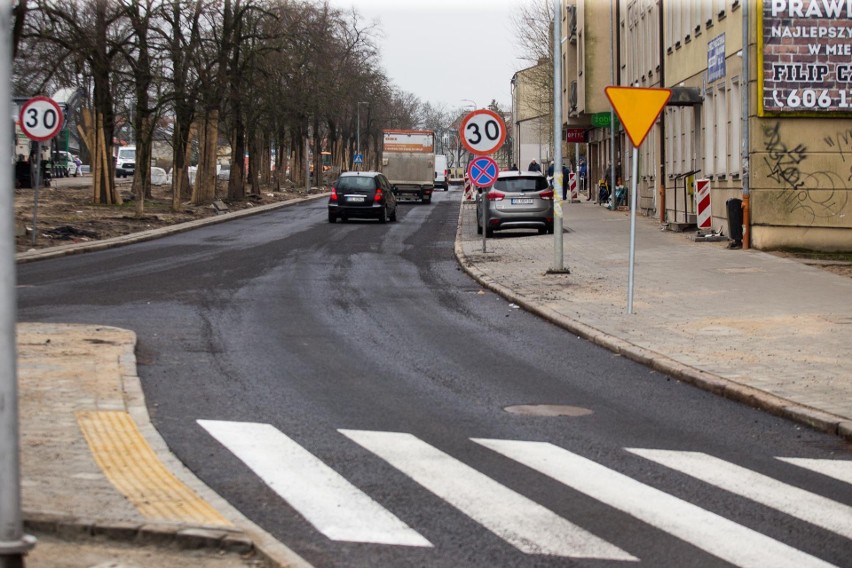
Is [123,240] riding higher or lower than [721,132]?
lower

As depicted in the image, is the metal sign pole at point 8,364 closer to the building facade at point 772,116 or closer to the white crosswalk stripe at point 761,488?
Answer: the white crosswalk stripe at point 761,488

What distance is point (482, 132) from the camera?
24297 mm

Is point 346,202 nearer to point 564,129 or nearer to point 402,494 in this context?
point 564,129

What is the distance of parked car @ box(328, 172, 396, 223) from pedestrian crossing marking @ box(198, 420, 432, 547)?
32.5m

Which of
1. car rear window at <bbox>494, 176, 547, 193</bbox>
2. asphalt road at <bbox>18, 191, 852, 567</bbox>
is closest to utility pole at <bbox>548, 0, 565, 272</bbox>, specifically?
asphalt road at <bbox>18, 191, 852, 567</bbox>

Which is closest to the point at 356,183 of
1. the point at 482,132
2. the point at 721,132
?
the point at 721,132

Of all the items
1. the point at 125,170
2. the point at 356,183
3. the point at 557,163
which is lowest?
the point at 356,183

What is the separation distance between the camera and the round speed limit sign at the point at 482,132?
2412cm

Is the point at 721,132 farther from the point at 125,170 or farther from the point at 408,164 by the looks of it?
the point at 125,170

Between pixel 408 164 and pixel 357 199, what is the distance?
2026 cm

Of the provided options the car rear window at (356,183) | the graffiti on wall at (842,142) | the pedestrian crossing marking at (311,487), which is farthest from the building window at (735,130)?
the pedestrian crossing marking at (311,487)

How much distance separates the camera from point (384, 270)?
2347cm

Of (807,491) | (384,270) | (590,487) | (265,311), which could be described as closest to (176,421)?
(590,487)

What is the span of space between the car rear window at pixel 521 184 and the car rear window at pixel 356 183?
30.1ft
